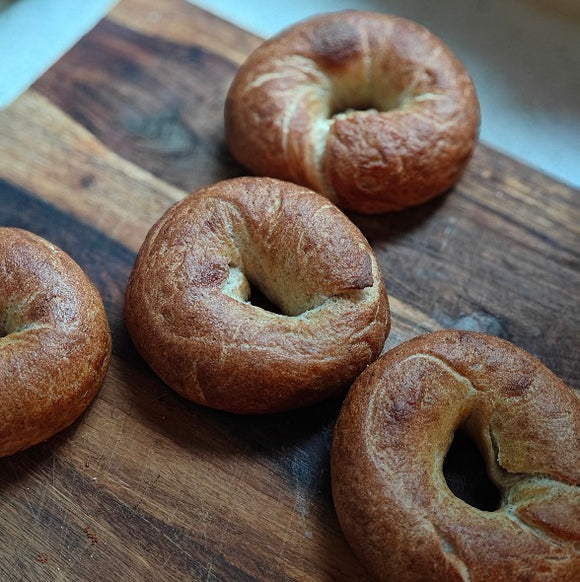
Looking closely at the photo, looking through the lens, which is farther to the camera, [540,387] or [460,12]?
[460,12]

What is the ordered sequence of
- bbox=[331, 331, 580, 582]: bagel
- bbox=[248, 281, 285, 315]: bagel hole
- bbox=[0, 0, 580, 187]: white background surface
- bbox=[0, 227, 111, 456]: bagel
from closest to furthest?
1. bbox=[331, 331, 580, 582]: bagel
2. bbox=[0, 227, 111, 456]: bagel
3. bbox=[248, 281, 285, 315]: bagel hole
4. bbox=[0, 0, 580, 187]: white background surface

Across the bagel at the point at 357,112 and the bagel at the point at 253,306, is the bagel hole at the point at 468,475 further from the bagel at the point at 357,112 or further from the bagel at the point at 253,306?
the bagel at the point at 357,112

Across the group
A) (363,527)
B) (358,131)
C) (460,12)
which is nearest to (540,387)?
(363,527)

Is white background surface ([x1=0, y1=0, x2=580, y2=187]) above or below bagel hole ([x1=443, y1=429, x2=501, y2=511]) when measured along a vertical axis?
above

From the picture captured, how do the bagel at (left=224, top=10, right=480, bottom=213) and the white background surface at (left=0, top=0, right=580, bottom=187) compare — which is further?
the white background surface at (left=0, top=0, right=580, bottom=187)

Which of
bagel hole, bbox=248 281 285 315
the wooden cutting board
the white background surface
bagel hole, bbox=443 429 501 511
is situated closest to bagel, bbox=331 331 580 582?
bagel hole, bbox=443 429 501 511

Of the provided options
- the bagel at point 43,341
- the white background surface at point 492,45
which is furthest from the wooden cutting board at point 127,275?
the white background surface at point 492,45

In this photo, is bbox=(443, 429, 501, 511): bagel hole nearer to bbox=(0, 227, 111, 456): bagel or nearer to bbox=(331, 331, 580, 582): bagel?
bbox=(331, 331, 580, 582): bagel

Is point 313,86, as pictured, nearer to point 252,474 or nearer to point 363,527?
point 252,474
